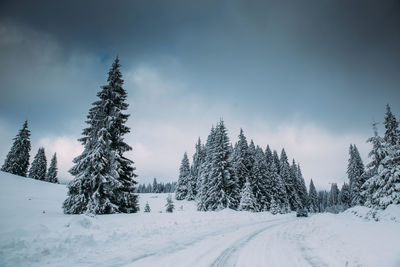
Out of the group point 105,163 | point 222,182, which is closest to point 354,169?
point 222,182

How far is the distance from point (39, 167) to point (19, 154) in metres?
10.7

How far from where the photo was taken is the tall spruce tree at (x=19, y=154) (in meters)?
43.7

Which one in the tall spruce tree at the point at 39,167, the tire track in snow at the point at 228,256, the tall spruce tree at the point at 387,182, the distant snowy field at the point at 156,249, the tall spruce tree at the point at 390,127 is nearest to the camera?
the distant snowy field at the point at 156,249

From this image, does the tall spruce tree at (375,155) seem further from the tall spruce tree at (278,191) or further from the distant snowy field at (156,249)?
the tall spruce tree at (278,191)

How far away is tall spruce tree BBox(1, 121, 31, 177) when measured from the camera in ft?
143

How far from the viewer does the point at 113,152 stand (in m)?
14.7

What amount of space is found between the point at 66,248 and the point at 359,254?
921 cm

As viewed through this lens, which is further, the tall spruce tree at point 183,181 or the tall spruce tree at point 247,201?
the tall spruce tree at point 183,181

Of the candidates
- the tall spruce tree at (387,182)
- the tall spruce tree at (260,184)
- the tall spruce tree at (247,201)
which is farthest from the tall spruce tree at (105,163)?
the tall spruce tree at (260,184)

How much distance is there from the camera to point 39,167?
175 feet

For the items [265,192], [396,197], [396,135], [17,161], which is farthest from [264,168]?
[17,161]

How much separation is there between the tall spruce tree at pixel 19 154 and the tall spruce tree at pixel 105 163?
4316 cm

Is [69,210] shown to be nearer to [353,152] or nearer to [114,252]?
[114,252]

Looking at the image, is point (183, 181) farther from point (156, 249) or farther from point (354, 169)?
point (156, 249)
